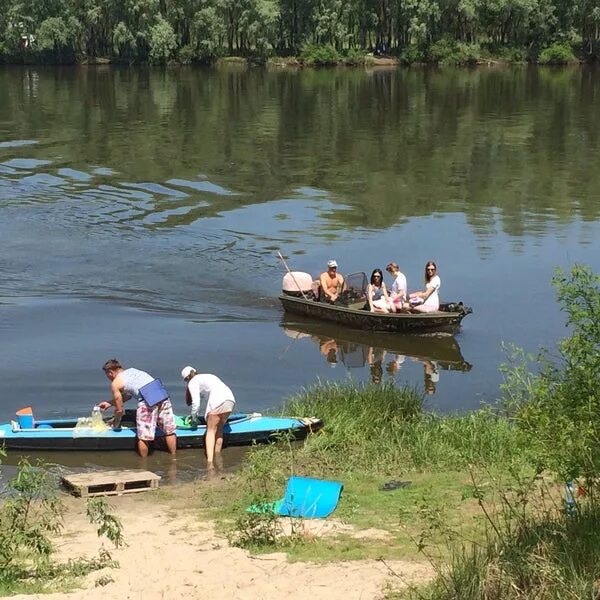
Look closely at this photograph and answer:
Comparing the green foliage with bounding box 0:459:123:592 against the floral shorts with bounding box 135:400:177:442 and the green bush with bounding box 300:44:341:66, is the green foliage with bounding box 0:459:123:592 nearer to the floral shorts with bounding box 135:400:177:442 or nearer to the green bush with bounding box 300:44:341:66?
the floral shorts with bounding box 135:400:177:442

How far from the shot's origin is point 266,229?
31.9 meters

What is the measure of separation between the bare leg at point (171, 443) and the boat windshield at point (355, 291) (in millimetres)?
7933

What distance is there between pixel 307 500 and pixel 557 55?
8736 centimetres

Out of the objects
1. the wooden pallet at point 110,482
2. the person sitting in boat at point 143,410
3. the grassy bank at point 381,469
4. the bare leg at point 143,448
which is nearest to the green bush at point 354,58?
the grassy bank at point 381,469

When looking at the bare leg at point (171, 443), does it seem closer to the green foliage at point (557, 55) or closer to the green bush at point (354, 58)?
the green bush at point (354, 58)

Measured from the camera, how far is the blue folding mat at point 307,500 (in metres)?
11.9

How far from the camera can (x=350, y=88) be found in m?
75.7

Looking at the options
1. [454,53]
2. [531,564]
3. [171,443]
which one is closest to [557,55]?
[454,53]

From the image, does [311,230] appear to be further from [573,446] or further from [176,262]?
[573,446]

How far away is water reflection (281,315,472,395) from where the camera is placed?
20.7 m

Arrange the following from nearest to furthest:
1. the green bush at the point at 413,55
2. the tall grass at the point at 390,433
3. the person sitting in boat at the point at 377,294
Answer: the tall grass at the point at 390,433 < the person sitting in boat at the point at 377,294 < the green bush at the point at 413,55

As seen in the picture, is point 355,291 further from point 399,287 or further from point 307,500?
point 307,500

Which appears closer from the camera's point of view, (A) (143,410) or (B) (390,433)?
(B) (390,433)

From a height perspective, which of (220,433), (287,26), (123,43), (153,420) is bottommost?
(220,433)
